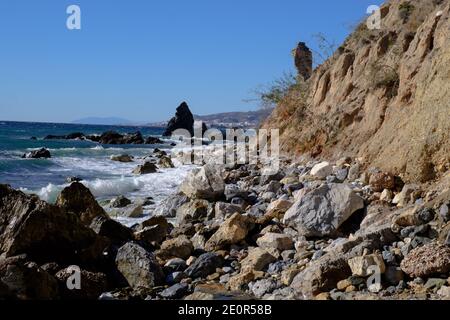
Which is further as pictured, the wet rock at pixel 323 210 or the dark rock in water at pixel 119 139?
the dark rock in water at pixel 119 139

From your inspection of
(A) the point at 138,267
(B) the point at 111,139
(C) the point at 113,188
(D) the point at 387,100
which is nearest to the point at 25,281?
(A) the point at 138,267

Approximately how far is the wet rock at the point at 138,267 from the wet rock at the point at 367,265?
6.95 feet

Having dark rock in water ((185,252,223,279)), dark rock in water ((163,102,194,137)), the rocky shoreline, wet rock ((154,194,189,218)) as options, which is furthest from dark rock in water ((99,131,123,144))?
dark rock in water ((185,252,223,279))

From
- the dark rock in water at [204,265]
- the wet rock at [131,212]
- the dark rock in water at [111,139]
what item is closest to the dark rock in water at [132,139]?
the dark rock in water at [111,139]

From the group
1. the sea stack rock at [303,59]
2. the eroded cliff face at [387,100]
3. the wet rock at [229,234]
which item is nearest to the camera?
the wet rock at [229,234]

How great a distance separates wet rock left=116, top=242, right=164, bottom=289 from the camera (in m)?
5.45

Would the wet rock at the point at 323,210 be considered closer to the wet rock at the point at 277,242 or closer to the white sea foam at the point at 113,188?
the wet rock at the point at 277,242

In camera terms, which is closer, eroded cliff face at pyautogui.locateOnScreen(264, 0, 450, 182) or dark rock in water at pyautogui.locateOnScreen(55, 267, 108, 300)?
dark rock in water at pyautogui.locateOnScreen(55, 267, 108, 300)

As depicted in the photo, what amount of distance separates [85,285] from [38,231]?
1.03 metres

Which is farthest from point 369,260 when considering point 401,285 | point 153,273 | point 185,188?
point 185,188

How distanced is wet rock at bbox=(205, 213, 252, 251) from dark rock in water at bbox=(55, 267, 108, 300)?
1.57 meters

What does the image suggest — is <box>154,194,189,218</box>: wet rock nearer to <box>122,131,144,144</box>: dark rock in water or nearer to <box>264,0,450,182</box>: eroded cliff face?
<box>264,0,450,182</box>: eroded cliff face

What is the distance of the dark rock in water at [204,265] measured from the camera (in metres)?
5.65

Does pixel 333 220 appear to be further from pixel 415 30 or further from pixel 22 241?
pixel 415 30
